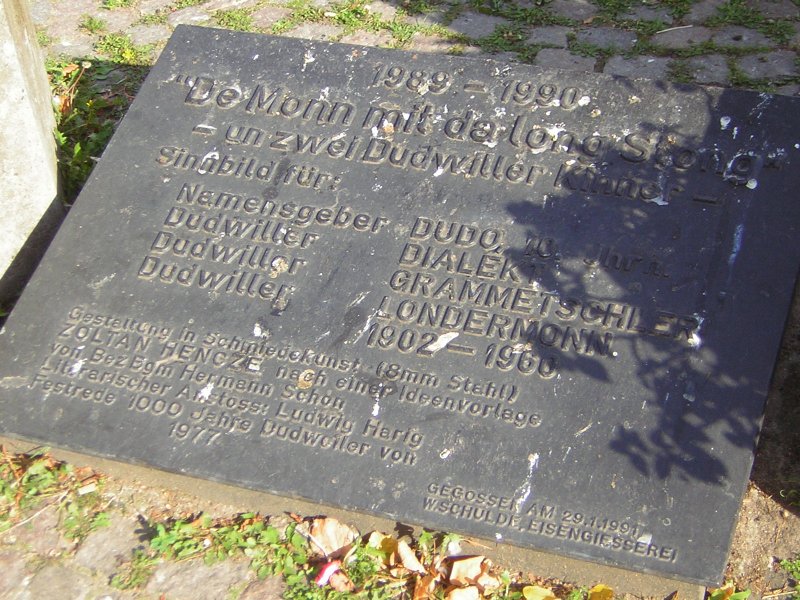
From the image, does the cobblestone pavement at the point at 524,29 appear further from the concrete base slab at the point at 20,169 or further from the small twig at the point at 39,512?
the small twig at the point at 39,512

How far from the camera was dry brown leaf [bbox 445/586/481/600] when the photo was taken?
8.46 ft

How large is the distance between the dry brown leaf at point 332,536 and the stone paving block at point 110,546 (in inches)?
22.1

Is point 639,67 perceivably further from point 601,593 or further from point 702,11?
→ point 601,593

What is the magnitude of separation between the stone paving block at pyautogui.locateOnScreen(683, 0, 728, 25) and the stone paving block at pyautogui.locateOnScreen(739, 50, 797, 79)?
14.9 inches

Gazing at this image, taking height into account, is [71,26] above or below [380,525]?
above

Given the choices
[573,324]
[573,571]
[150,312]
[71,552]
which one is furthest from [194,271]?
[573,571]

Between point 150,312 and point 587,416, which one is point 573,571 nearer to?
point 587,416

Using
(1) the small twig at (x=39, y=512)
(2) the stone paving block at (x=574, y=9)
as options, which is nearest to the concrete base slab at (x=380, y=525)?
Result: (1) the small twig at (x=39, y=512)

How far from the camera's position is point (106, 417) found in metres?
2.78

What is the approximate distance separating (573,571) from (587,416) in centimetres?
47

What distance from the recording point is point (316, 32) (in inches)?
180

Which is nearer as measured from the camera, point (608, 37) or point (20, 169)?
point (20, 169)

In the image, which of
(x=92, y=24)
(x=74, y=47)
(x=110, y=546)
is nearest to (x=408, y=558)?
(x=110, y=546)

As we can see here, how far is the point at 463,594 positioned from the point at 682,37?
3.01m
